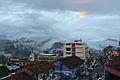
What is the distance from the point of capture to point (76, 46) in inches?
3017

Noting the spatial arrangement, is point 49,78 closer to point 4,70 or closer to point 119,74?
point 4,70

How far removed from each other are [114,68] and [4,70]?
22812 millimetres

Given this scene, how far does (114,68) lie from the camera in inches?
901

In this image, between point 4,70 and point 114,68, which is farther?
point 4,70

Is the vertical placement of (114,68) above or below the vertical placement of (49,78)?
above

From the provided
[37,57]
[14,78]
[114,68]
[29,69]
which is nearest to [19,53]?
[37,57]

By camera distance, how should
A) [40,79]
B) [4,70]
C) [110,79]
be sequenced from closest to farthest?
[110,79]
[40,79]
[4,70]

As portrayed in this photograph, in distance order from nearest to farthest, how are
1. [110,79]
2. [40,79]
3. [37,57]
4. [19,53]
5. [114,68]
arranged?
1. [114,68]
2. [110,79]
3. [40,79]
4. [37,57]
5. [19,53]

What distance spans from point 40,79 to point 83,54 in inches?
1713

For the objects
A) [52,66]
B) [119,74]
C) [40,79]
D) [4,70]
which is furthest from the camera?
[52,66]

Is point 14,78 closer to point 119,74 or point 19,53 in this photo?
point 119,74

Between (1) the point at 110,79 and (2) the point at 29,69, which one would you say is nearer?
(1) the point at 110,79

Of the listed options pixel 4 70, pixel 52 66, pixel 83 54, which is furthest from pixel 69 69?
pixel 83 54

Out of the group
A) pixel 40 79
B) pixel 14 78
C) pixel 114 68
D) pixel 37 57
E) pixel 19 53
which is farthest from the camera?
pixel 19 53
